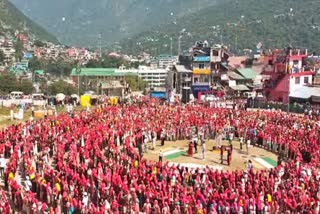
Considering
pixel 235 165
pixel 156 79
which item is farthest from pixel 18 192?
pixel 156 79

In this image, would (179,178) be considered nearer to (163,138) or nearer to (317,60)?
(163,138)

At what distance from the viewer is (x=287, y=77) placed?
6625cm

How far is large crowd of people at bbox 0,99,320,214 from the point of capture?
67.5 feet

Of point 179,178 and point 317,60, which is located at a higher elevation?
point 317,60

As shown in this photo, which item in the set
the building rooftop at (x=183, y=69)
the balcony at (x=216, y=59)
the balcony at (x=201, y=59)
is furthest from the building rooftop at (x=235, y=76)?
the building rooftop at (x=183, y=69)

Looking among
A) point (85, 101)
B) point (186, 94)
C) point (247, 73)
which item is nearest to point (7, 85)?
point (186, 94)

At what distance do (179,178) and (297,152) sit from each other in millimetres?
10761

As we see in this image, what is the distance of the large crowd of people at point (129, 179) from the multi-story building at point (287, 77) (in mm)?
29147

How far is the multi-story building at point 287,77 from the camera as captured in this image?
66562mm

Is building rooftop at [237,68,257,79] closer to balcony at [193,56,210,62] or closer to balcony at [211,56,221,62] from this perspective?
balcony at [211,56,221,62]

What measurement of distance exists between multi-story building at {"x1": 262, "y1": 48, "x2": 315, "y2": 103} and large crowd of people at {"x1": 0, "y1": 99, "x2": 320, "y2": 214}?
2915 cm

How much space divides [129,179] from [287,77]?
46601 mm

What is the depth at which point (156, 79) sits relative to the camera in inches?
7835

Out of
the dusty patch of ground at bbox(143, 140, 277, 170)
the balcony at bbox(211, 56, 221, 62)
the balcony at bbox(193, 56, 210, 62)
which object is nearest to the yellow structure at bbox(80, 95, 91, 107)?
the dusty patch of ground at bbox(143, 140, 277, 170)
